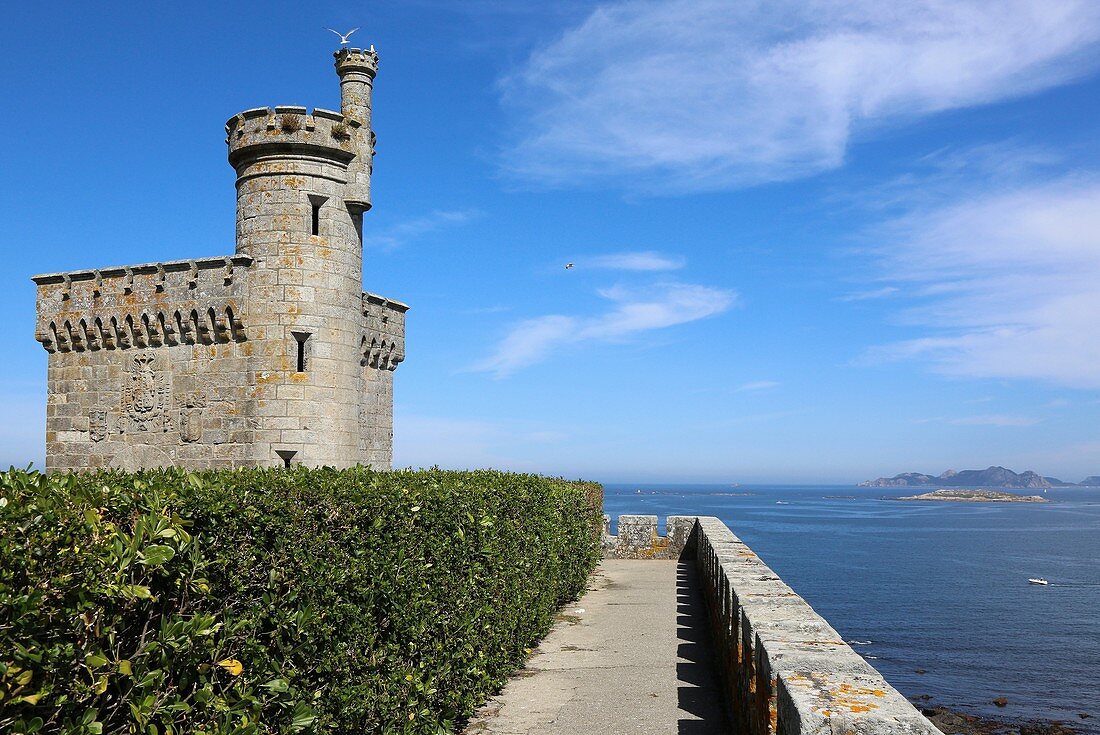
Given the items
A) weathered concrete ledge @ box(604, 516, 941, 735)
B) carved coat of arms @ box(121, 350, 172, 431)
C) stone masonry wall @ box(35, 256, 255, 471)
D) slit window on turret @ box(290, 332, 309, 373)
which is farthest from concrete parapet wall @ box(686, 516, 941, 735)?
carved coat of arms @ box(121, 350, 172, 431)

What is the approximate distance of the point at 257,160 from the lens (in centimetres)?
1800

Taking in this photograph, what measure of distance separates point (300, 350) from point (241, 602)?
44.3 feet

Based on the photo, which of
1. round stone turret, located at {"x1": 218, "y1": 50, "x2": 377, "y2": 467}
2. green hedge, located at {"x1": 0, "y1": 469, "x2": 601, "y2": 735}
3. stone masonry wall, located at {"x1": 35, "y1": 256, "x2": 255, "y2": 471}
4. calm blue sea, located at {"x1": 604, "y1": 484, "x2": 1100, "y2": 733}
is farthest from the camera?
calm blue sea, located at {"x1": 604, "y1": 484, "x2": 1100, "y2": 733}

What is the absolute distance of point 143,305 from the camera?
753 inches

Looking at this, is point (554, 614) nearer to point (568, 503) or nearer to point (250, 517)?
point (568, 503)

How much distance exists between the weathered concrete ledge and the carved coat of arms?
1352 centimetres

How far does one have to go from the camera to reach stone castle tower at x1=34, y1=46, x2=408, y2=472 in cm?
1770

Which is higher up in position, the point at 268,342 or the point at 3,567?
the point at 268,342

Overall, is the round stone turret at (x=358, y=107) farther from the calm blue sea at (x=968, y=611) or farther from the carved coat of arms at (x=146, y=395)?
the calm blue sea at (x=968, y=611)

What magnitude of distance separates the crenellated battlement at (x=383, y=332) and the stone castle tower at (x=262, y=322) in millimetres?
3055

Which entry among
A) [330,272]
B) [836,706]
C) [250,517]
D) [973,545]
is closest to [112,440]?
[330,272]

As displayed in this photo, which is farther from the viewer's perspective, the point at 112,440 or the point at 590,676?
the point at 112,440

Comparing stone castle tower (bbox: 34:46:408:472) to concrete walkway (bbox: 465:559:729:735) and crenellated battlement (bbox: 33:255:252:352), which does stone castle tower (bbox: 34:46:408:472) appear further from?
concrete walkway (bbox: 465:559:729:735)

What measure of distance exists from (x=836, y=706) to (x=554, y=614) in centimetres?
1032
